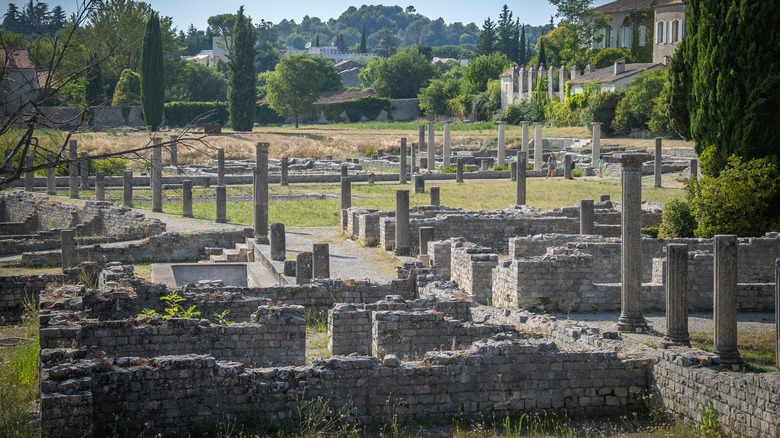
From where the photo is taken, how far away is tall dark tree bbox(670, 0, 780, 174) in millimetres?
26062

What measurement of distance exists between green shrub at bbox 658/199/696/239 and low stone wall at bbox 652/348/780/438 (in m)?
13.3

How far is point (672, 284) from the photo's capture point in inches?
659

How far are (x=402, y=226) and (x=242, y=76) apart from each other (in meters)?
55.4

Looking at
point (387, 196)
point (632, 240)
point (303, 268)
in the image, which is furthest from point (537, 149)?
point (632, 240)

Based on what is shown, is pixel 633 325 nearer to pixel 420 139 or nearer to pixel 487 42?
pixel 420 139

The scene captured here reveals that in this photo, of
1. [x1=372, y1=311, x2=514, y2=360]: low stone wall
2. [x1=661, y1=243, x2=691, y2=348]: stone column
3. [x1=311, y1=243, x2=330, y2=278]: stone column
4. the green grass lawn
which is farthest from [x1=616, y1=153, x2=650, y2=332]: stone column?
the green grass lawn

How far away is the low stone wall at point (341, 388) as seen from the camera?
12.5 meters

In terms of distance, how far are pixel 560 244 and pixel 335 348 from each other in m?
9.00

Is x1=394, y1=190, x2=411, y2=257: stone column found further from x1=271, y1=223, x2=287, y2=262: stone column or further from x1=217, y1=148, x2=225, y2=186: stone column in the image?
x1=217, y1=148, x2=225, y2=186: stone column

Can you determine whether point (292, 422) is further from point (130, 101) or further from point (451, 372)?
point (130, 101)

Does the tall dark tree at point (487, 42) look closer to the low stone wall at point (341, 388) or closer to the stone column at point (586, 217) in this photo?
the stone column at point (586, 217)

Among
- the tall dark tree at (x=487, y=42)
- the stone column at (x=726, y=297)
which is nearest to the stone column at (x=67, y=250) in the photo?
the stone column at (x=726, y=297)

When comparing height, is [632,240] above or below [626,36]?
below

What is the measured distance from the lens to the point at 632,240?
18.3 meters
